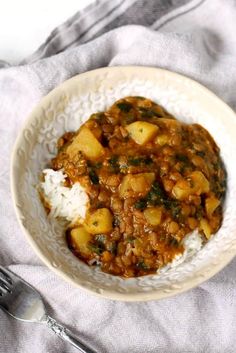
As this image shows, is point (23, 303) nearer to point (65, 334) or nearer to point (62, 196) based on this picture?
point (65, 334)

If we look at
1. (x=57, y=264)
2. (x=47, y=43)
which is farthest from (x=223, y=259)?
(x=47, y=43)

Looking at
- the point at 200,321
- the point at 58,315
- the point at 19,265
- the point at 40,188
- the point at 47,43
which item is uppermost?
the point at 47,43

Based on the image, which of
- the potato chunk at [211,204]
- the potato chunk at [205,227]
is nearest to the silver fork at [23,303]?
the potato chunk at [205,227]

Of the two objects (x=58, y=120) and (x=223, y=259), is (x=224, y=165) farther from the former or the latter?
(x=58, y=120)

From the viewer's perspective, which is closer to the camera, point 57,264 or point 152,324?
point 57,264

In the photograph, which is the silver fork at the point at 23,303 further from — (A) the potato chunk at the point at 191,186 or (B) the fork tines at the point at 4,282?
(A) the potato chunk at the point at 191,186

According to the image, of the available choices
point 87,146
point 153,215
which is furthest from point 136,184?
point 87,146
